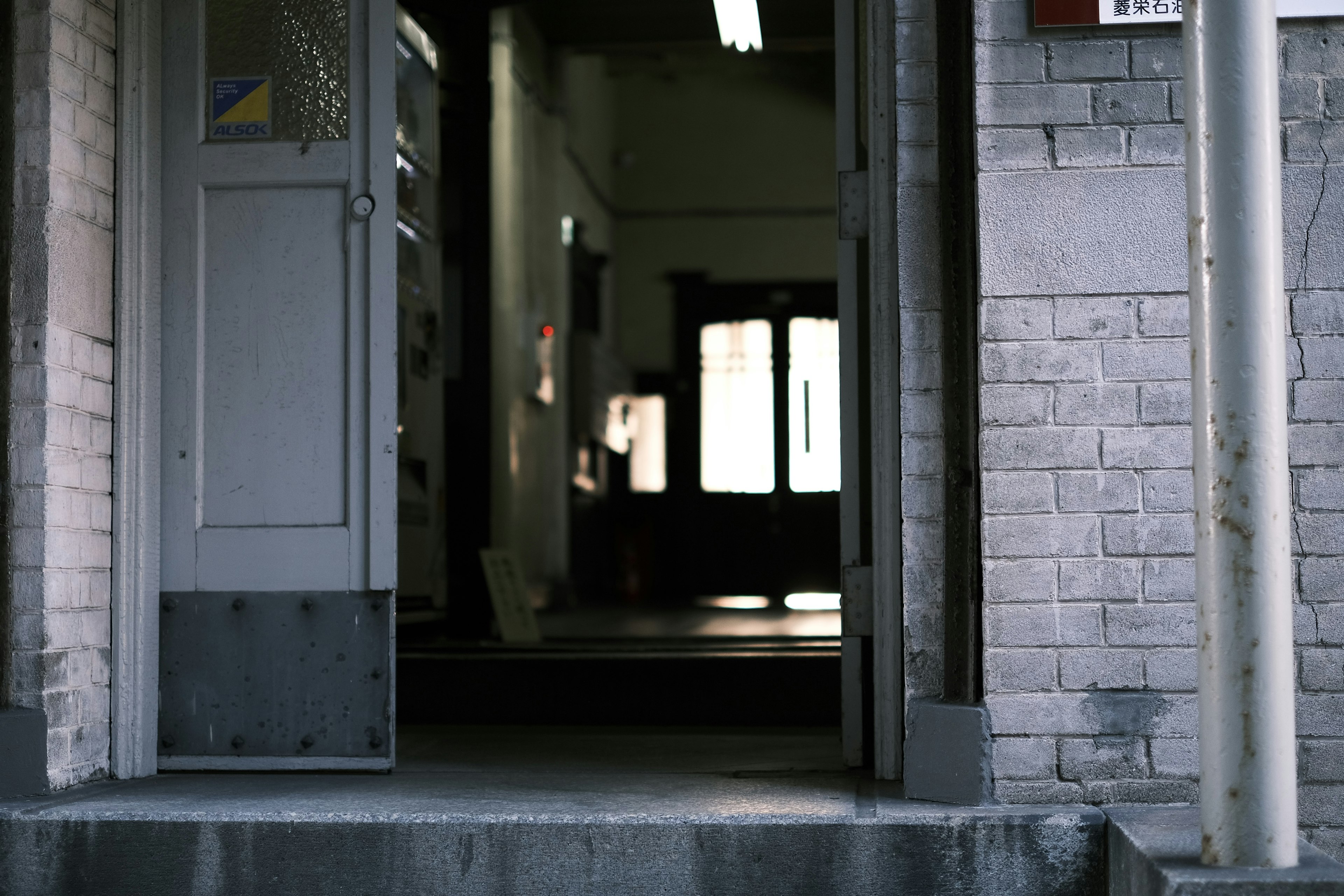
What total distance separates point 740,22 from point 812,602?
5429mm

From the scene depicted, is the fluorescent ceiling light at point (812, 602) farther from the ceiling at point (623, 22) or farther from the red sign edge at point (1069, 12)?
the red sign edge at point (1069, 12)

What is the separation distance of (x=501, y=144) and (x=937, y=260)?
536cm

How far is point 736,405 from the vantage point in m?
11.8

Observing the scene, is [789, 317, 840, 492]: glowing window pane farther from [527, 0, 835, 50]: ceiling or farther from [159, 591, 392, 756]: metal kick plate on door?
[159, 591, 392, 756]: metal kick plate on door

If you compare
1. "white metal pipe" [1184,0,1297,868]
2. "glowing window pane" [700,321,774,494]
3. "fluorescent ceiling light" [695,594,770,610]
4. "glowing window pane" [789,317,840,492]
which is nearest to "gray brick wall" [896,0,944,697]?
"white metal pipe" [1184,0,1297,868]

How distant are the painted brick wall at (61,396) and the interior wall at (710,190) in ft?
29.7

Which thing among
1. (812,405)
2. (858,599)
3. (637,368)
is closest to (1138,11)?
(858,599)

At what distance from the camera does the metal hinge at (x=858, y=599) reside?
118 inches

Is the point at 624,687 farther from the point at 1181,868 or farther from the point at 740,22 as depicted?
the point at 740,22

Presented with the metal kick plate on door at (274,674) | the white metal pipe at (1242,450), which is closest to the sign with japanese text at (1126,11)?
the white metal pipe at (1242,450)

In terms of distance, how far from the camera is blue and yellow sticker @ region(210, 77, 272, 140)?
319 cm

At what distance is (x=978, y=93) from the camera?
8.65 ft

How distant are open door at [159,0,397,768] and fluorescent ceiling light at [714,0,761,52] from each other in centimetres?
264

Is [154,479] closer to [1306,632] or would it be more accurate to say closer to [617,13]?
[1306,632]
